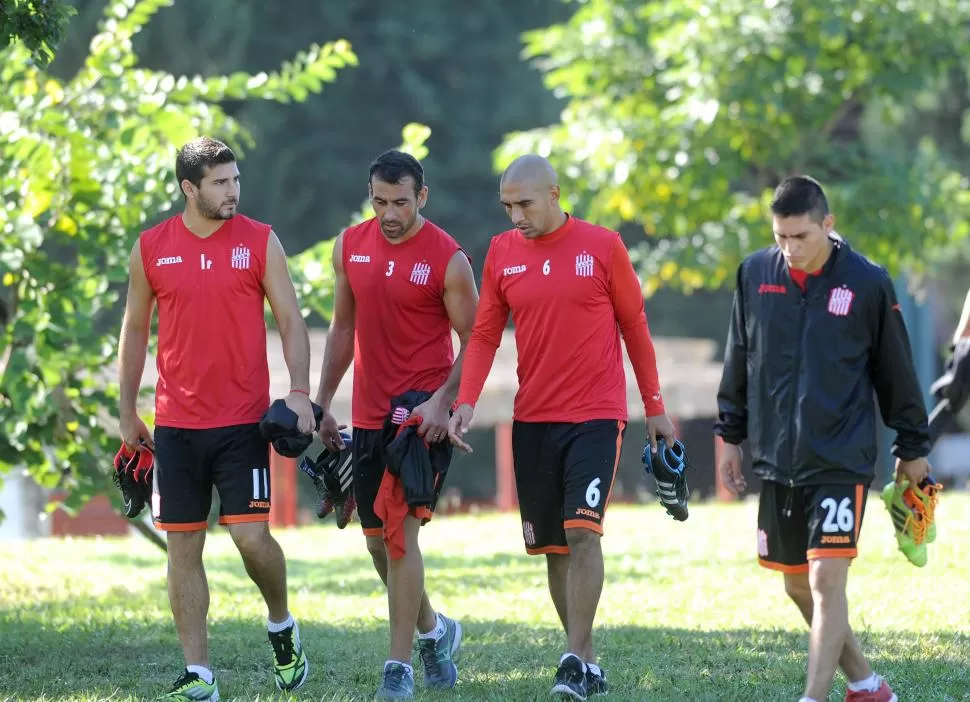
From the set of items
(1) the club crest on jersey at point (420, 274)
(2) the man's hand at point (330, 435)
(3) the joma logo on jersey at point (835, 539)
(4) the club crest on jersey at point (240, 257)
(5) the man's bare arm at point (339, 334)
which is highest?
(4) the club crest on jersey at point (240, 257)

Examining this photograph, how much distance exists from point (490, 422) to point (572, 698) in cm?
1678

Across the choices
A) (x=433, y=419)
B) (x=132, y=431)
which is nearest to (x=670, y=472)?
(x=433, y=419)

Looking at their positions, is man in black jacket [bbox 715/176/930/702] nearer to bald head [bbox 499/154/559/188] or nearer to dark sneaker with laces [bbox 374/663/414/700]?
bald head [bbox 499/154/559/188]

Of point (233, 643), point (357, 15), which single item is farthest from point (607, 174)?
point (357, 15)

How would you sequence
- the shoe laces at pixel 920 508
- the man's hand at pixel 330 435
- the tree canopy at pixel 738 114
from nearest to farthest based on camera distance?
the shoe laces at pixel 920 508 → the man's hand at pixel 330 435 → the tree canopy at pixel 738 114

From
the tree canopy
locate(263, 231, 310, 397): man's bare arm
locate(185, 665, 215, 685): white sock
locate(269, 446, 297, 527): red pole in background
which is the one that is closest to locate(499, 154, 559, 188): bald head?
locate(263, 231, 310, 397): man's bare arm

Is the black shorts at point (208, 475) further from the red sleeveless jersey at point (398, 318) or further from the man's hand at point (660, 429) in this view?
the man's hand at point (660, 429)

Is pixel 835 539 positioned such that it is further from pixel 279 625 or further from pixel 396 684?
pixel 279 625

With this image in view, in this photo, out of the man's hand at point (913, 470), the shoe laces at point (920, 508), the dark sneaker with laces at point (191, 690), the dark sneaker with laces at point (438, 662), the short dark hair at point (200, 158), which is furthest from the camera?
the dark sneaker with laces at point (438, 662)

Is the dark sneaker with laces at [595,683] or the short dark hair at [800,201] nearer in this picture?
the short dark hair at [800,201]

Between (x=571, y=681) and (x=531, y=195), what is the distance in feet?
6.49

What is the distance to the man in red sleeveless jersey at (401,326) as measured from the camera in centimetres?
666

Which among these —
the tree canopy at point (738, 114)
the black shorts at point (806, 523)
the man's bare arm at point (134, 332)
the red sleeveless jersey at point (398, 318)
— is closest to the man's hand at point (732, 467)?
the black shorts at point (806, 523)

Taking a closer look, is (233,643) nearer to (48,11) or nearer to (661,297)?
(48,11)
